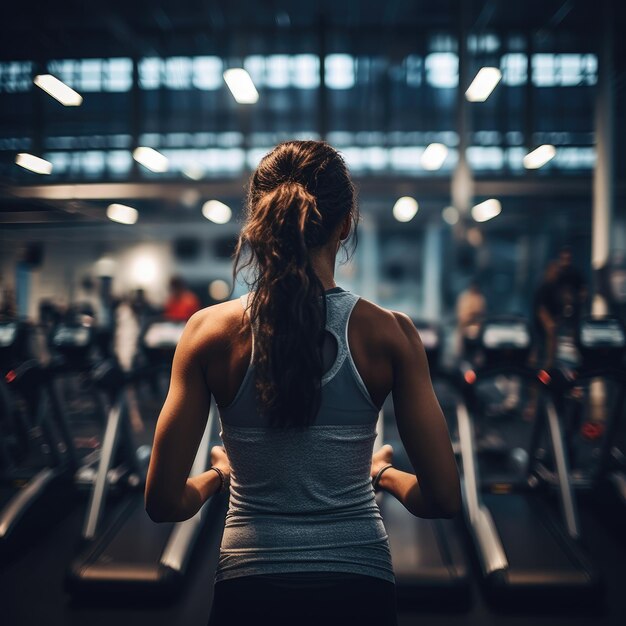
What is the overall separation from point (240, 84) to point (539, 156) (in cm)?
467

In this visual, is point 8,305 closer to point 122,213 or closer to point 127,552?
point 127,552

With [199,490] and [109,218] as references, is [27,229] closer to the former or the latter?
[109,218]

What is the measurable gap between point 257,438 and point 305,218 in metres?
0.38

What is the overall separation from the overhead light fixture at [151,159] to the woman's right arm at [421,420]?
305 inches

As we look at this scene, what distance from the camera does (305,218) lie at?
87 cm

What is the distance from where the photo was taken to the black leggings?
86cm

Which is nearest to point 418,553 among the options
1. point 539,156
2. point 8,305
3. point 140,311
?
point 8,305

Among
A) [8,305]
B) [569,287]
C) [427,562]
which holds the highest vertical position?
[569,287]

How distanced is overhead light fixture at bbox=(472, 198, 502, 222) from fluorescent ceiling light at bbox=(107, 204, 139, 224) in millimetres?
7743

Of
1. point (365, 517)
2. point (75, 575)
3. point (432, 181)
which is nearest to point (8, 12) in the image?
point (432, 181)

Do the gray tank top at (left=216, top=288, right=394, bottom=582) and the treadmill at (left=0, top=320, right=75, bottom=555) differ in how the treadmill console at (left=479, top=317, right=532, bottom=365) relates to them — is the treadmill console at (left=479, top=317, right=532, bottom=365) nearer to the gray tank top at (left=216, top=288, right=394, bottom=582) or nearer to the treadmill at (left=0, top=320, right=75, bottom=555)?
the treadmill at (left=0, top=320, right=75, bottom=555)

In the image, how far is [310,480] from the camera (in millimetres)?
887

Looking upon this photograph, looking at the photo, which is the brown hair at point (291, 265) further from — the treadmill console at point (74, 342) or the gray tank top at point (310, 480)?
the treadmill console at point (74, 342)

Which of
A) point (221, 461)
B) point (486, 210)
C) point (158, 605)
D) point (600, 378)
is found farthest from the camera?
point (486, 210)
